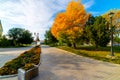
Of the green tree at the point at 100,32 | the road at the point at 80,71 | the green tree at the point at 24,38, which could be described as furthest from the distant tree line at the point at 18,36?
the road at the point at 80,71

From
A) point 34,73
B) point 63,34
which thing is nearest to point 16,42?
point 63,34

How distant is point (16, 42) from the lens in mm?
51312

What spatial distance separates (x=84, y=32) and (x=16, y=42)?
36.4m

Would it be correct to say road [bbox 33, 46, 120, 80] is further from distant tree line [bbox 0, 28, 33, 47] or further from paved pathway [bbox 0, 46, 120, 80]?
distant tree line [bbox 0, 28, 33, 47]

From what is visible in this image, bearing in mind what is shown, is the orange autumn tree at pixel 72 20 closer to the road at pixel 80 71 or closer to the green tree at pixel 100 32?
the green tree at pixel 100 32

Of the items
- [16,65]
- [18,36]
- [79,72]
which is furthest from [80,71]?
[18,36]

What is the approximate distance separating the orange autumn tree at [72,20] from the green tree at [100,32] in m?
1.68

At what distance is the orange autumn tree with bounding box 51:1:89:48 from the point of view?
19.9 m

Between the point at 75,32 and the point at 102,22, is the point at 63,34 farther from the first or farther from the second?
the point at 102,22

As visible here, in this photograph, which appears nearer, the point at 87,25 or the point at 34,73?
the point at 34,73

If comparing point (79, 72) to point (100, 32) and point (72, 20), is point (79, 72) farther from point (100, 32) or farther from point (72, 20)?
point (72, 20)

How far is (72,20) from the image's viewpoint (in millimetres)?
20094

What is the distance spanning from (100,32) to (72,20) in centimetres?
466

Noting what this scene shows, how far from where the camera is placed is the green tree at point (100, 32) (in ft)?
63.1
